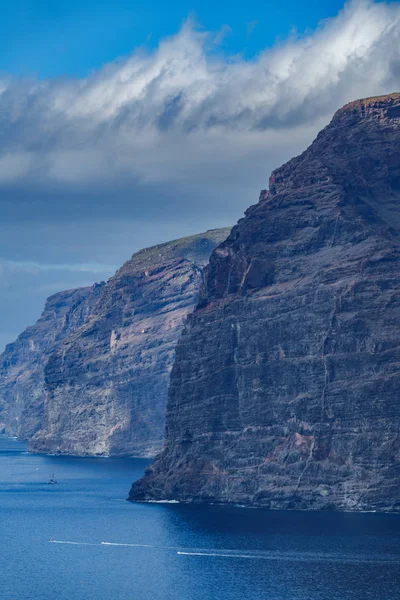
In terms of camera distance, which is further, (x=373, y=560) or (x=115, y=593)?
(x=373, y=560)

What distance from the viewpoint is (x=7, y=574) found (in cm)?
19788

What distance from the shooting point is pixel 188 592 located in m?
184

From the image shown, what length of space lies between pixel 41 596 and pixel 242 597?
1024 inches

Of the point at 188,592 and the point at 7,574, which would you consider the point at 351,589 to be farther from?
the point at 7,574

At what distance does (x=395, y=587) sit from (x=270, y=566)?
22557 millimetres

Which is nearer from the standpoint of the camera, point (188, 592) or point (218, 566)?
point (188, 592)

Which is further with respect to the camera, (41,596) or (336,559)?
(336,559)

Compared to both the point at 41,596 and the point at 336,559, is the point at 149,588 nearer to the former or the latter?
the point at 41,596

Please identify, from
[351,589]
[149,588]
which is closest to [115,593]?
[149,588]

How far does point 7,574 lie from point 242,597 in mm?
37761

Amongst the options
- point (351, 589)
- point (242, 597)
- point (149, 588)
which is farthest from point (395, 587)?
point (149, 588)

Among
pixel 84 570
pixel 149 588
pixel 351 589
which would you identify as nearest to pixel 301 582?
pixel 351 589

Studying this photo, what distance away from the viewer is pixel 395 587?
180 meters

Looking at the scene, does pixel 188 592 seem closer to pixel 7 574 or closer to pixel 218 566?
pixel 218 566
